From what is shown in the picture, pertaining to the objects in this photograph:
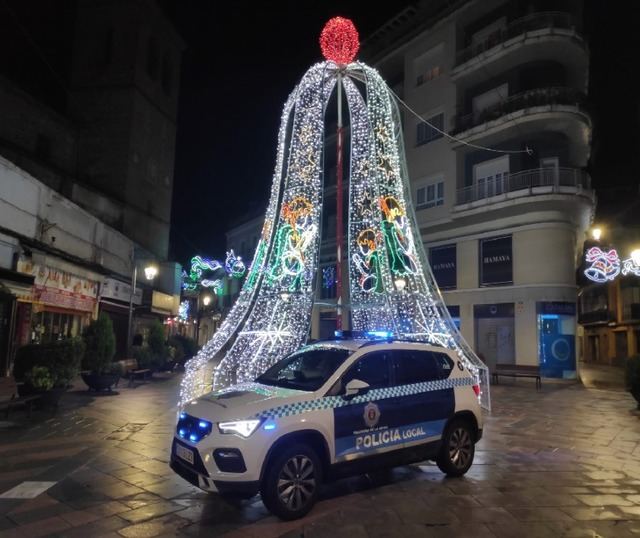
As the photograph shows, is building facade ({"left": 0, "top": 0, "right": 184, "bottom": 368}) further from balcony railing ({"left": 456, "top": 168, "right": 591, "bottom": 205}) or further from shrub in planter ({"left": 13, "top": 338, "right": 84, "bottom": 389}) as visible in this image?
balcony railing ({"left": 456, "top": 168, "right": 591, "bottom": 205})

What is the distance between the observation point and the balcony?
2144 centimetres

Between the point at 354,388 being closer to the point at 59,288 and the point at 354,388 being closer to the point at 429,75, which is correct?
the point at 59,288

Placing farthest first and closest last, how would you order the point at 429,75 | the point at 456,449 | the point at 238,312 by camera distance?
the point at 429,75 < the point at 238,312 < the point at 456,449

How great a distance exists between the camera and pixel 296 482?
5137 mm

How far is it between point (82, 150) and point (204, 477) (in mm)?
27472

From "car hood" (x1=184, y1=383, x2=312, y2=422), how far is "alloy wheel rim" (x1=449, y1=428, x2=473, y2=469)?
2.37 meters

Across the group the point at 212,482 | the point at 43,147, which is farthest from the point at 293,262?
the point at 43,147

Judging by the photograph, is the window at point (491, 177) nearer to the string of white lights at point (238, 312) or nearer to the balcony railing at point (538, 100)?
the balcony railing at point (538, 100)

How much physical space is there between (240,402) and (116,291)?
1956 cm

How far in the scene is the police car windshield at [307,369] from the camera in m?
5.82

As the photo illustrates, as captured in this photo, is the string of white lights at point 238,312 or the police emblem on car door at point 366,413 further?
the string of white lights at point 238,312

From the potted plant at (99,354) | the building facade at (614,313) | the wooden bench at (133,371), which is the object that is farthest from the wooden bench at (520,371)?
the potted plant at (99,354)

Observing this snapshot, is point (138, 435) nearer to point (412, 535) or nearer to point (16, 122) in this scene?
point (412, 535)

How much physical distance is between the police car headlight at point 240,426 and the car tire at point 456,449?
2745 millimetres
